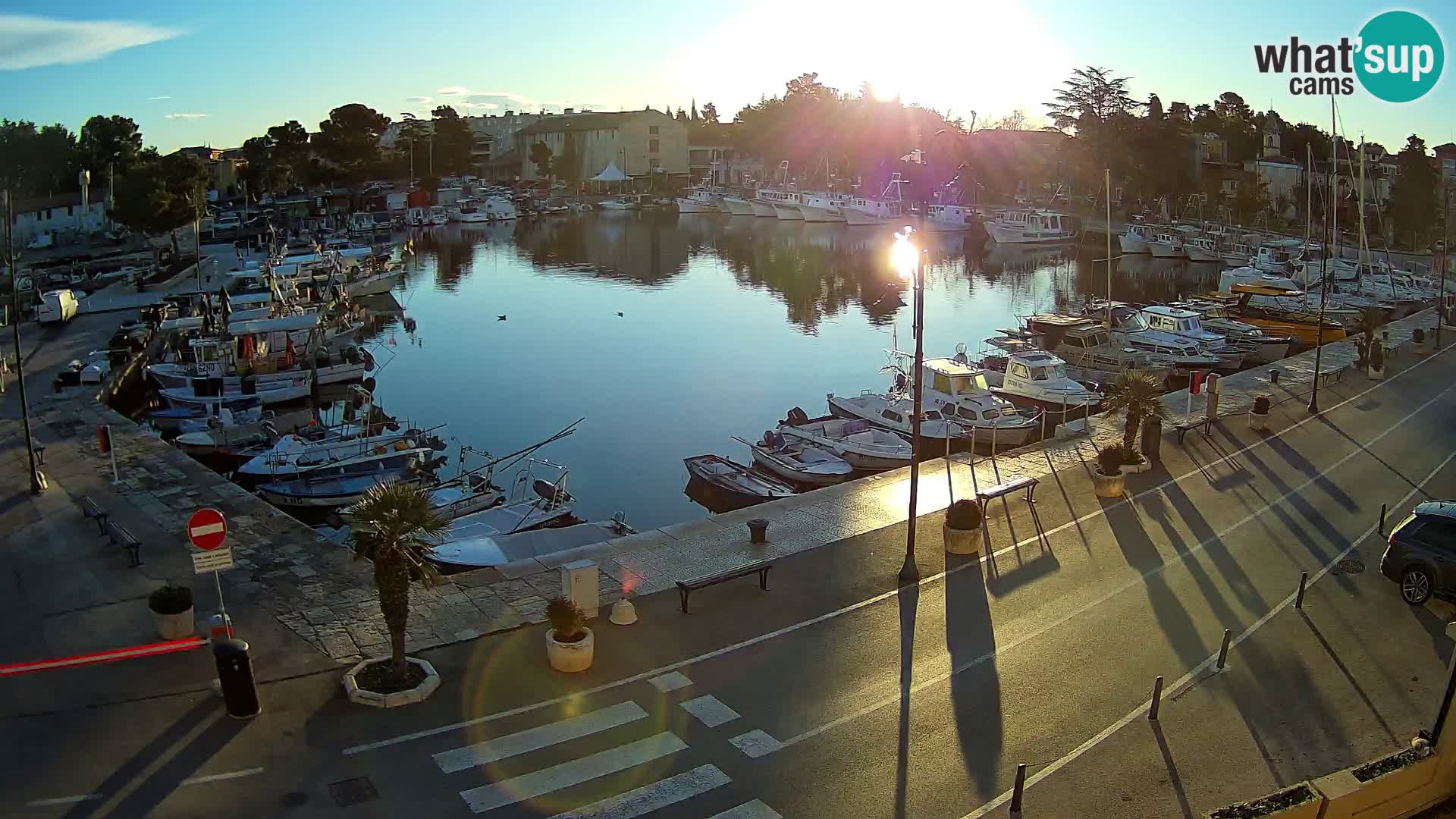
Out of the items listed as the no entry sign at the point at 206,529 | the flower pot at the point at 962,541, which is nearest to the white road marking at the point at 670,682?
the no entry sign at the point at 206,529

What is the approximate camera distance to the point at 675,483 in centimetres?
3472

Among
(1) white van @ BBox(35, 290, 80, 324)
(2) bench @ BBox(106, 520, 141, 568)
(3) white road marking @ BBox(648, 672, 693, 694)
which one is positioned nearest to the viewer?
(3) white road marking @ BBox(648, 672, 693, 694)

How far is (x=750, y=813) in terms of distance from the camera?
39.0 feet

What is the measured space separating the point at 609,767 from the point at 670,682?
230 cm

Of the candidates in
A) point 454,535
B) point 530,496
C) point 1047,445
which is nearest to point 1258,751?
point 1047,445

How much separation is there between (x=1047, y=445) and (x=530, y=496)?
1394cm

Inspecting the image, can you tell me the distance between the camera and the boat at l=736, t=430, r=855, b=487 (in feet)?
103

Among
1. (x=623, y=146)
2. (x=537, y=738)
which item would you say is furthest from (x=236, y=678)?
(x=623, y=146)

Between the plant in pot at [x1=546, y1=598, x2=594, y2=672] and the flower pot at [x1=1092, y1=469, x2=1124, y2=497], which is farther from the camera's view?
the flower pot at [x1=1092, y1=469, x2=1124, y2=497]

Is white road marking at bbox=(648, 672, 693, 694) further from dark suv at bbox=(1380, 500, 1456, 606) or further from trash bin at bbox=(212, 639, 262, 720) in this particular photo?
dark suv at bbox=(1380, 500, 1456, 606)

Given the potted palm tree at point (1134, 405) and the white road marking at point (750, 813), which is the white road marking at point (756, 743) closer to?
the white road marking at point (750, 813)

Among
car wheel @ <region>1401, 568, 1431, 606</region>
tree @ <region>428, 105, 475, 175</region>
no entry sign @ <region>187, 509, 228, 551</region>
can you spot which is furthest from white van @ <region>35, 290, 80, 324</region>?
tree @ <region>428, 105, 475, 175</region>

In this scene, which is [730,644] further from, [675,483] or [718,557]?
[675,483]

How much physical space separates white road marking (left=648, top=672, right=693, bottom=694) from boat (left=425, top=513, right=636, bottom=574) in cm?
775
